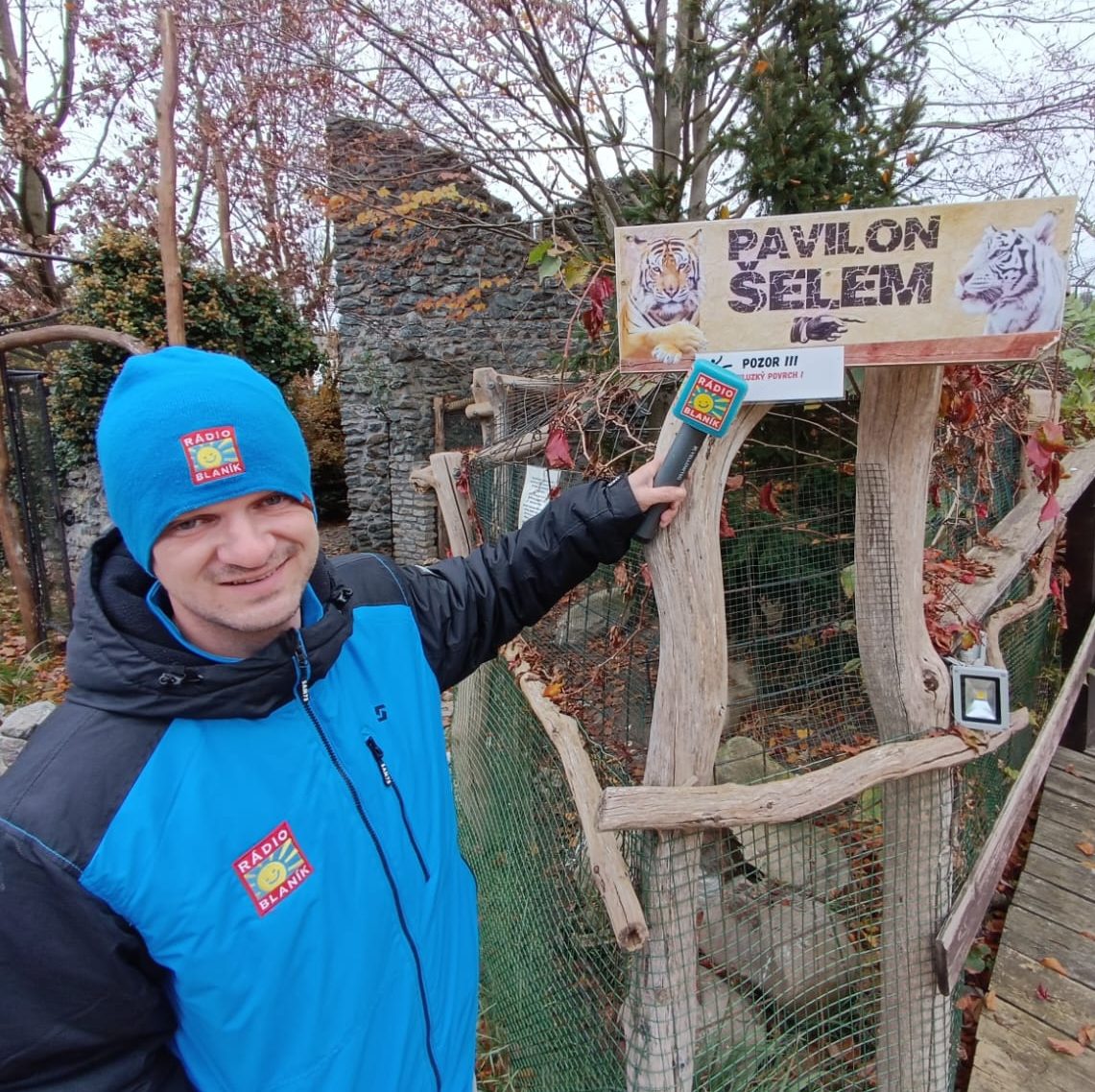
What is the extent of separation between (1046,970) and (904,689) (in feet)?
5.74

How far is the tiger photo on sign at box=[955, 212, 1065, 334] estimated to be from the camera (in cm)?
120

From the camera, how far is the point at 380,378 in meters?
9.21

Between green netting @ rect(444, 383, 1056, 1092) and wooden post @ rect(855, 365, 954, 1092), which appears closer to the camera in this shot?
wooden post @ rect(855, 365, 954, 1092)

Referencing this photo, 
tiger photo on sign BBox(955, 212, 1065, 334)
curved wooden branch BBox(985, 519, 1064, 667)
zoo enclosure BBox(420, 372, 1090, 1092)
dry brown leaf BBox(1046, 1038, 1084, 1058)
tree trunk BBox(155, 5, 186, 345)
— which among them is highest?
tree trunk BBox(155, 5, 186, 345)

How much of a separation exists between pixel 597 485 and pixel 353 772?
0.80m

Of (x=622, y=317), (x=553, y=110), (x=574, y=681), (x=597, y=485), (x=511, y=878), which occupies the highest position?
(x=553, y=110)

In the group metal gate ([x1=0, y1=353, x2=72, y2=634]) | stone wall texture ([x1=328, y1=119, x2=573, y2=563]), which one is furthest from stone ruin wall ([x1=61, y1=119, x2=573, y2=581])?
metal gate ([x1=0, y1=353, x2=72, y2=634])

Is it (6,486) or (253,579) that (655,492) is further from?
(6,486)

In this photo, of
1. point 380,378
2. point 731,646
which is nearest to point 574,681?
point 731,646

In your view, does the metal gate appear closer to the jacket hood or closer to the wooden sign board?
the jacket hood

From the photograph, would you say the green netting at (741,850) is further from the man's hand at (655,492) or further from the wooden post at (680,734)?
the man's hand at (655,492)

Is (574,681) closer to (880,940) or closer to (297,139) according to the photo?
(880,940)

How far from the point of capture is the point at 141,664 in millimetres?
989

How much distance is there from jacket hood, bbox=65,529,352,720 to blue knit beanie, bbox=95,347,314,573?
0.07 meters
